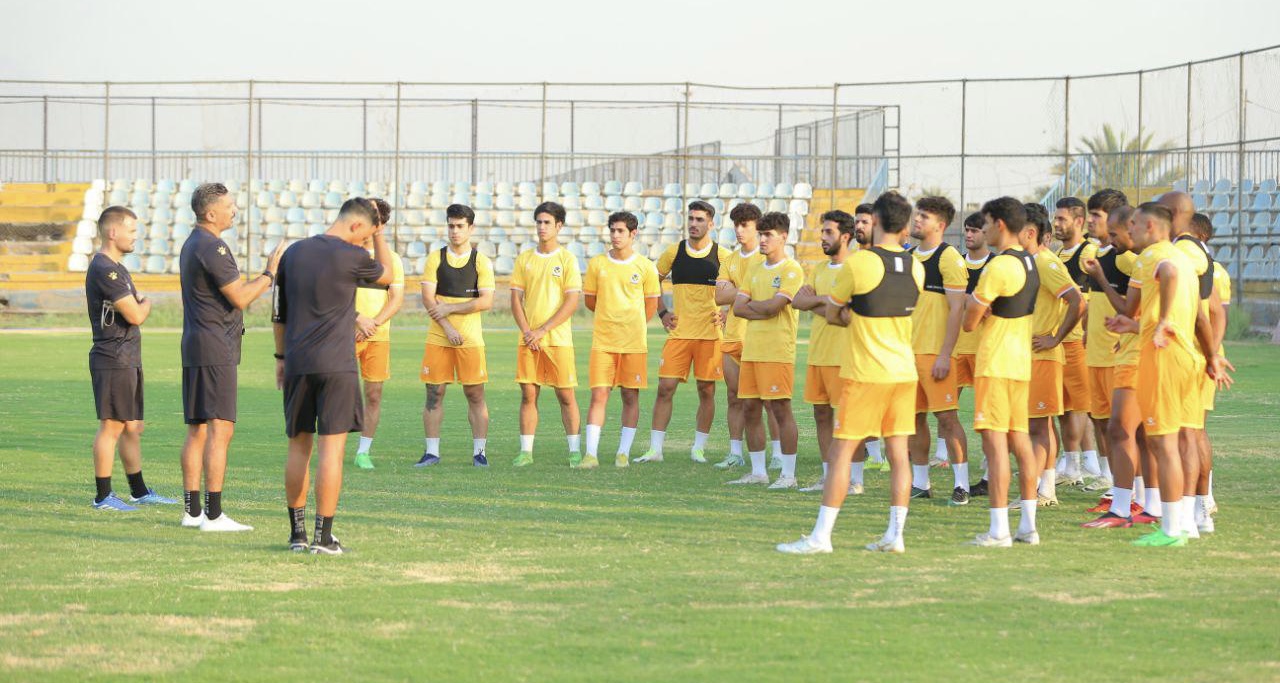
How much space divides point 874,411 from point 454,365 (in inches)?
212

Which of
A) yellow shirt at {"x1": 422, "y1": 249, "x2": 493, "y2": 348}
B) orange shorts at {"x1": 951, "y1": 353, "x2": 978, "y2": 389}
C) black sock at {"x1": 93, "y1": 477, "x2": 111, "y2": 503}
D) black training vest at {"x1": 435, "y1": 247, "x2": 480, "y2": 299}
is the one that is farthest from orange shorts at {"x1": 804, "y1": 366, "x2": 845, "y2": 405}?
black sock at {"x1": 93, "y1": 477, "x2": 111, "y2": 503}

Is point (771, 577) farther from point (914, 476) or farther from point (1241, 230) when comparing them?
point (1241, 230)

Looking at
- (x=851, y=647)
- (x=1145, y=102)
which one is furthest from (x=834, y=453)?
(x=1145, y=102)

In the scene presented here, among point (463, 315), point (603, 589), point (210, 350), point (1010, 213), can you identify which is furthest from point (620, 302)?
point (603, 589)

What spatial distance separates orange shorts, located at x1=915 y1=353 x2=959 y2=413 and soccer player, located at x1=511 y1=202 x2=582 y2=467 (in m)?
3.26

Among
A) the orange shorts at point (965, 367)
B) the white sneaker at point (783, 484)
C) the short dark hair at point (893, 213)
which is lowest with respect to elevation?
the white sneaker at point (783, 484)

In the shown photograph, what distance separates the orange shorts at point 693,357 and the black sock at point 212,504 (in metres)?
4.89

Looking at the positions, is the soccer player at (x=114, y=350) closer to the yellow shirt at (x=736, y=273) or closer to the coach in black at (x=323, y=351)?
the coach in black at (x=323, y=351)

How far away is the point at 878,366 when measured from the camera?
27.5 ft

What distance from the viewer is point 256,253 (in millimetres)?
39250

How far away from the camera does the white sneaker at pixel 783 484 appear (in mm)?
11262

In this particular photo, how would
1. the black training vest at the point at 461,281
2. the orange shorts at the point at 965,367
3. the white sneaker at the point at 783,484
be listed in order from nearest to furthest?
1. the orange shorts at the point at 965,367
2. the white sneaker at the point at 783,484
3. the black training vest at the point at 461,281

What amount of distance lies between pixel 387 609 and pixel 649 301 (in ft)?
22.5

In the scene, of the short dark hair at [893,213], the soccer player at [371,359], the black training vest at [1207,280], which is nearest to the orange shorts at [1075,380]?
the black training vest at [1207,280]
